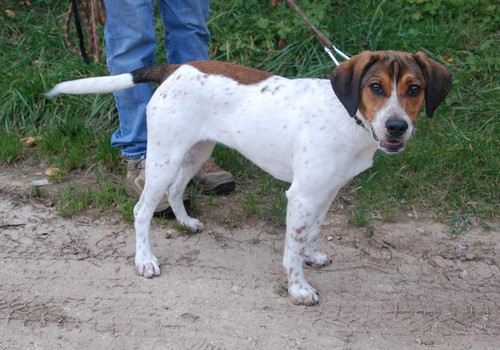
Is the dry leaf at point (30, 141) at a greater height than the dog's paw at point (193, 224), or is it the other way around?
the dog's paw at point (193, 224)

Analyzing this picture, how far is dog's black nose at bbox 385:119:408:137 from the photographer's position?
9.89ft

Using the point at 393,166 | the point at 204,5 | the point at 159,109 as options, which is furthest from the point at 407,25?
the point at 159,109

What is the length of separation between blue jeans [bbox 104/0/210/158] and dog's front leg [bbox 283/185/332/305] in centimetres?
135

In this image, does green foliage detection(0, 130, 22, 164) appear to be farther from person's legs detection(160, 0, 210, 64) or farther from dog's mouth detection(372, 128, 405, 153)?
dog's mouth detection(372, 128, 405, 153)

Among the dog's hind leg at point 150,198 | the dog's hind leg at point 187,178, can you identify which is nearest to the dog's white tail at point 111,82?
the dog's hind leg at point 150,198

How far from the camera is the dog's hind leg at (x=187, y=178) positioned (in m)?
4.14

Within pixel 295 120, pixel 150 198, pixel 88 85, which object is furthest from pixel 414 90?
pixel 88 85

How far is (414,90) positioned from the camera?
3.14 meters

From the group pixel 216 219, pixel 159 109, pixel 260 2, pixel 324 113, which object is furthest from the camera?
pixel 260 2

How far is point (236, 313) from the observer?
344cm

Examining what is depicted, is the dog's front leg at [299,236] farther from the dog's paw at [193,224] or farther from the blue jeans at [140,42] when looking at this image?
the blue jeans at [140,42]

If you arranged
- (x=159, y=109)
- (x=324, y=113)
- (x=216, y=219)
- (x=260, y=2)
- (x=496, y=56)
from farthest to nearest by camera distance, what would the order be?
1. (x=260, y=2)
2. (x=496, y=56)
3. (x=216, y=219)
4. (x=159, y=109)
5. (x=324, y=113)

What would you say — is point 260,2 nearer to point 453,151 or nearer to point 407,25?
point 407,25

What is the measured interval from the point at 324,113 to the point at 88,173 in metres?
2.31
